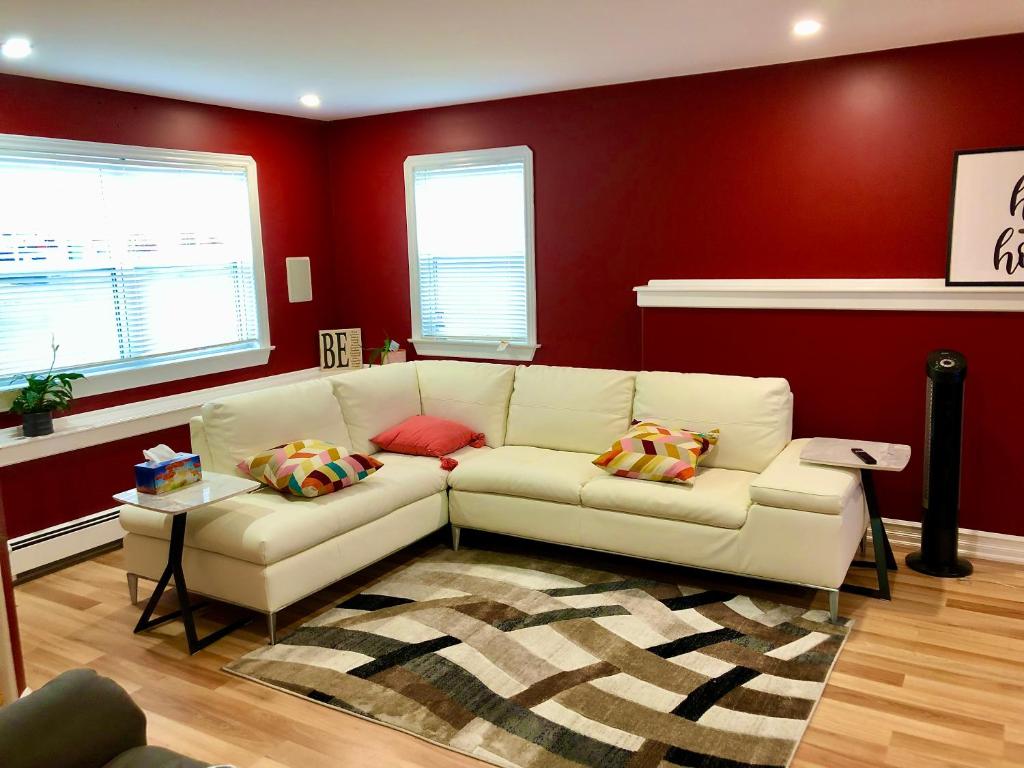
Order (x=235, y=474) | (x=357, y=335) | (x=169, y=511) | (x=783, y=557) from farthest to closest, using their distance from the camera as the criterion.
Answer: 1. (x=357, y=335)
2. (x=235, y=474)
3. (x=783, y=557)
4. (x=169, y=511)

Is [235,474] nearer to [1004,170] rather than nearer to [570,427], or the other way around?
[570,427]

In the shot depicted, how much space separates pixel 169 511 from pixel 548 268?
119 inches

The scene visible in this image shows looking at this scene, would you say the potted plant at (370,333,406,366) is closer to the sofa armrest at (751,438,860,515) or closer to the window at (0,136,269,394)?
the window at (0,136,269,394)

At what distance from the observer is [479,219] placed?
562cm

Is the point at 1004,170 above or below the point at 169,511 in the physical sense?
above

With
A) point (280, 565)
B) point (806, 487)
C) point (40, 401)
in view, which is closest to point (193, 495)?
point (280, 565)

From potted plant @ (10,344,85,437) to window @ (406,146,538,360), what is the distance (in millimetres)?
2442

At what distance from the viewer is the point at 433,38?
3.78 m

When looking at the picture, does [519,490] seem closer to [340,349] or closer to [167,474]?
[167,474]

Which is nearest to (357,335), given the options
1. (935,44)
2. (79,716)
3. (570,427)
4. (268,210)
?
(268,210)

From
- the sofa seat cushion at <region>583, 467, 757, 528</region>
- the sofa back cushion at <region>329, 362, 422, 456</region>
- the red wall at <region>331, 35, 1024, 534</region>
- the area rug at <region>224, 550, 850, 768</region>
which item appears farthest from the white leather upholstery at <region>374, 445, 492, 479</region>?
the red wall at <region>331, 35, 1024, 534</region>

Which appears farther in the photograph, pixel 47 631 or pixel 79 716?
pixel 47 631

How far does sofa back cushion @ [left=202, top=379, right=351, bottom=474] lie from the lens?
3865 mm

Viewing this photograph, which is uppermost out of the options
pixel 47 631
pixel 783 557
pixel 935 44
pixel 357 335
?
pixel 935 44
